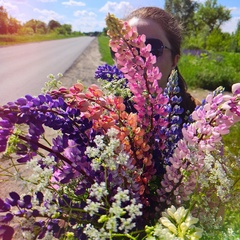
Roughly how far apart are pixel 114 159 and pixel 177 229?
189 mm

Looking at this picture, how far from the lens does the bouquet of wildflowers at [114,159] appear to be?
768 mm

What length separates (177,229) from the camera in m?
0.77

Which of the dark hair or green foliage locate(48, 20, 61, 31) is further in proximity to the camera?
green foliage locate(48, 20, 61, 31)

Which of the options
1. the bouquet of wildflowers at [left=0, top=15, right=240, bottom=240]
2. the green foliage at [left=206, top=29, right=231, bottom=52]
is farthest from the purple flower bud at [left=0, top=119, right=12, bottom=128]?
the green foliage at [left=206, top=29, right=231, bottom=52]

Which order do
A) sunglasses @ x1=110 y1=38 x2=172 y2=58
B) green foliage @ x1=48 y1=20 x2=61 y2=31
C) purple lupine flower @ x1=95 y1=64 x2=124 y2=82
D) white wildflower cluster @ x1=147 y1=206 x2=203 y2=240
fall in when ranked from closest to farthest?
white wildflower cluster @ x1=147 y1=206 x2=203 y2=240, purple lupine flower @ x1=95 y1=64 x2=124 y2=82, sunglasses @ x1=110 y1=38 x2=172 y2=58, green foliage @ x1=48 y1=20 x2=61 y2=31

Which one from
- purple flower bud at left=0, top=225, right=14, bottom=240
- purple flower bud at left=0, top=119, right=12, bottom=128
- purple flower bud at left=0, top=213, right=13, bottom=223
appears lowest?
purple flower bud at left=0, top=225, right=14, bottom=240

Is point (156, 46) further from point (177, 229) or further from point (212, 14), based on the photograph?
point (212, 14)

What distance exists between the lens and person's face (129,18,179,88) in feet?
6.69

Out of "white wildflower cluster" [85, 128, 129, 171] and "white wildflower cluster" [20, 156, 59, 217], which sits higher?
"white wildflower cluster" [85, 128, 129, 171]

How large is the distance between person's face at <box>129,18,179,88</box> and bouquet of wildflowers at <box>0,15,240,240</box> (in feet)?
3.75

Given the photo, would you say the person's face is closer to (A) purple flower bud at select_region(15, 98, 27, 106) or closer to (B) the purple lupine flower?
(B) the purple lupine flower

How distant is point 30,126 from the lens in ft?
2.65

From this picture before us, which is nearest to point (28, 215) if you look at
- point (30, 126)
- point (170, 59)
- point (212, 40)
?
point (30, 126)

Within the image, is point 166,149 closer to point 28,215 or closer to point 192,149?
point 192,149
